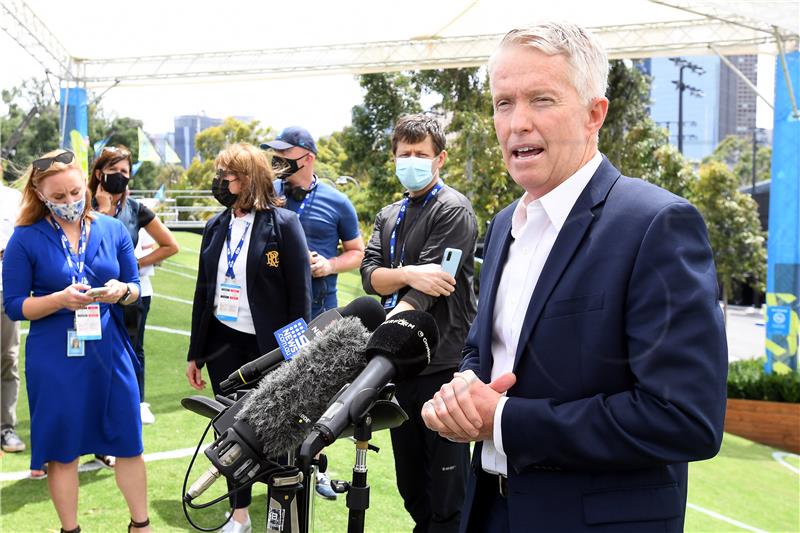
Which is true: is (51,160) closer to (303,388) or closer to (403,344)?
(303,388)

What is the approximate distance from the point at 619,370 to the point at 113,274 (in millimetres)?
2598

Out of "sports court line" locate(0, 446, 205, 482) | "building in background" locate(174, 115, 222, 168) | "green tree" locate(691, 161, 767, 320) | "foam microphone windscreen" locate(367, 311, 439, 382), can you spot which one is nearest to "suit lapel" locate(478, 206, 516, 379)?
"foam microphone windscreen" locate(367, 311, 439, 382)

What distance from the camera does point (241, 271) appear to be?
11.4ft

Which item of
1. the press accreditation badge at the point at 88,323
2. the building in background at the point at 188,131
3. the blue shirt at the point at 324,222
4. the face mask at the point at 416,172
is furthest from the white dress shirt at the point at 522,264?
the building in background at the point at 188,131

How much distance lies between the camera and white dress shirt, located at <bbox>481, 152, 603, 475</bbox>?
1.51m

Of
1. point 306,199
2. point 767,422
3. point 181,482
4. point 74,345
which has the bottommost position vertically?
point 767,422

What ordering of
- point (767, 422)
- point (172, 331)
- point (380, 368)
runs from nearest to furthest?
point (380, 368)
point (172, 331)
point (767, 422)

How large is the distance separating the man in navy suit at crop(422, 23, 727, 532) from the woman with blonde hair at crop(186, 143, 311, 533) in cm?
204

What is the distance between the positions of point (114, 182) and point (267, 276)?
153 centimetres

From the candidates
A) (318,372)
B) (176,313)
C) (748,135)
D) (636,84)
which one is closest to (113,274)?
(318,372)

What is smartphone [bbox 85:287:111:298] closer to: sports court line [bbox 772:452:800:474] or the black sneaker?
the black sneaker

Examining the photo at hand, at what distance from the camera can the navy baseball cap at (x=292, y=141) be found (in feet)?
13.9

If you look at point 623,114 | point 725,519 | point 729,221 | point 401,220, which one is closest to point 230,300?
point 401,220

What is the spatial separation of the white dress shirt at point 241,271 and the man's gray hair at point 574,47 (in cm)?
222
